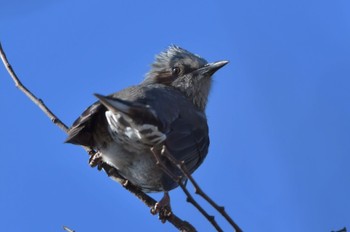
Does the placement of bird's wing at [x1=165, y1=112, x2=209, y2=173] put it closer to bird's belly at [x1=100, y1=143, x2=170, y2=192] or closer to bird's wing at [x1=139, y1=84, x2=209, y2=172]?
bird's wing at [x1=139, y1=84, x2=209, y2=172]

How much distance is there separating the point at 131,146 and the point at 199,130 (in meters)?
0.99

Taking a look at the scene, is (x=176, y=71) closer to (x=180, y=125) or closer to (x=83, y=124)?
(x=180, y=125)

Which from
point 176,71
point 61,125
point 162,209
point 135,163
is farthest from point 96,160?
point 176,71

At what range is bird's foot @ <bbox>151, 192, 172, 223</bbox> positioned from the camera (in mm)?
4438

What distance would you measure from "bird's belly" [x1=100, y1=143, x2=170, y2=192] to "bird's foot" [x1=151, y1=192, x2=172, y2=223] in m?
0.17

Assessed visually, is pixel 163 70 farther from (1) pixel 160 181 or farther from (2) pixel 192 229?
(2) pixel 192 229

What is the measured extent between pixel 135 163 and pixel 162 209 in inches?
23.3

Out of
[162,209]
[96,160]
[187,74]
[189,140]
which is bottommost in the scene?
[162,209]

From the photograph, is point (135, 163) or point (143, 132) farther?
point (135, 163)

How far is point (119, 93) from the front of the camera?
550cm

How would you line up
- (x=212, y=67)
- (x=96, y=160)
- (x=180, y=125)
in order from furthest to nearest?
1. (x=212, y=67)
2. (x=180, y=125)
3. (x=96, y=160)

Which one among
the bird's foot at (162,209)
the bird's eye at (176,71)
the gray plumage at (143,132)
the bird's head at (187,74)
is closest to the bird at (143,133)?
the gray plumage at (143,132)

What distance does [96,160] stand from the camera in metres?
4.96

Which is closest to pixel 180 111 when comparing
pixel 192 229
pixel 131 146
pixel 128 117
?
pixel 131 146
